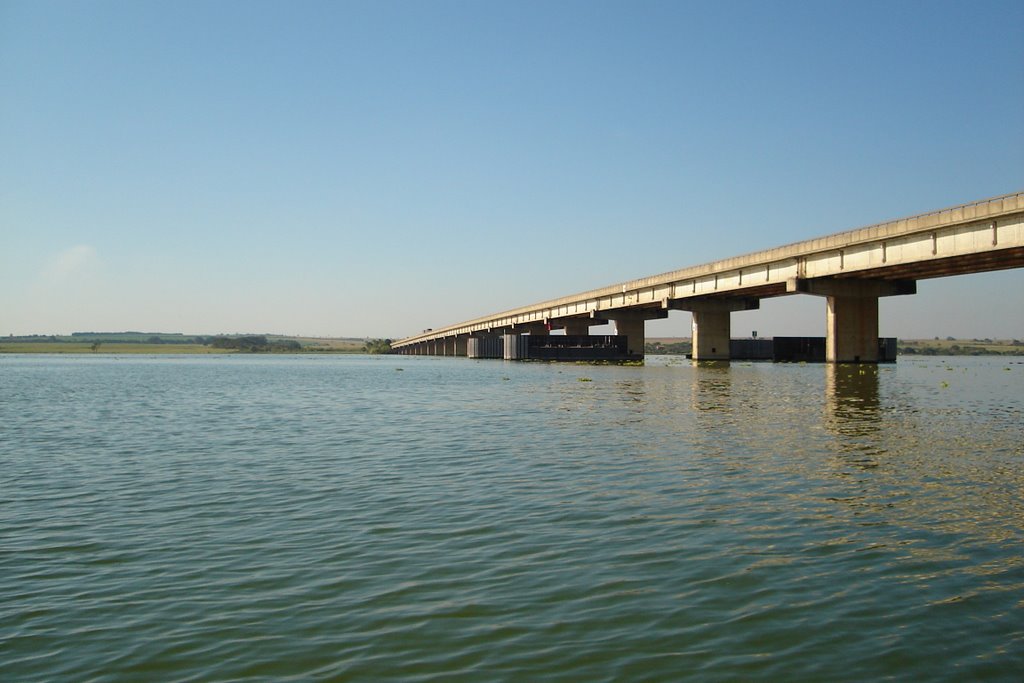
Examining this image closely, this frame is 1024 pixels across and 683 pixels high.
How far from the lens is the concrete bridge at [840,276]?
51.5 m

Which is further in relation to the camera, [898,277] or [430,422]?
[898,277]

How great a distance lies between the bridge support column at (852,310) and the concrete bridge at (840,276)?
0.31 ft

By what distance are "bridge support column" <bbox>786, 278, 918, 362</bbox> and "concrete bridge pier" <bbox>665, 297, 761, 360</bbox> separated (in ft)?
61.9

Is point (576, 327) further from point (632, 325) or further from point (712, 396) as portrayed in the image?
point (712, 396)

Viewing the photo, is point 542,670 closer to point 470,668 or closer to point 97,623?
point 470,668

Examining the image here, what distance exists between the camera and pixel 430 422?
27.8m

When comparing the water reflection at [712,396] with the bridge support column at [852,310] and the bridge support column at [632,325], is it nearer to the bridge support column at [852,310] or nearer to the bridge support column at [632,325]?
the bridge support column at [852,310]

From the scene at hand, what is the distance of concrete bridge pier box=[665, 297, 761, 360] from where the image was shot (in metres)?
94.1

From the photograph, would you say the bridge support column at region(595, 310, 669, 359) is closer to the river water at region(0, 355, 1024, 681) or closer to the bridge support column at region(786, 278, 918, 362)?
the bridge support column at region(786, 278, 918, 362)

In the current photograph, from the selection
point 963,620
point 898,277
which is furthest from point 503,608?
point 898,277

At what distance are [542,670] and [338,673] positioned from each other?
1.69 meters

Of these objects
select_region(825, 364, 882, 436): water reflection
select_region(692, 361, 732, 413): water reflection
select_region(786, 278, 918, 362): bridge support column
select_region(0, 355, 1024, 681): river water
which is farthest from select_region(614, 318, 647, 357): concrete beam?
select_region(0, 355, 1024, 681): river water

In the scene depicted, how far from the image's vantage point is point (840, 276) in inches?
2680

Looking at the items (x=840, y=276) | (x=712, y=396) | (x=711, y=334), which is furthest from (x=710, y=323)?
(x=712, y=396)
